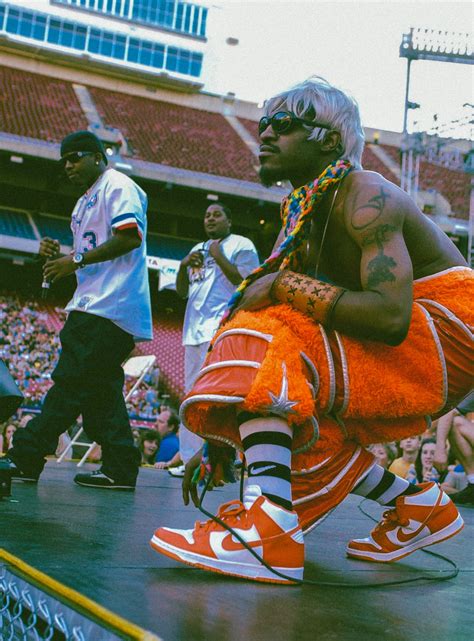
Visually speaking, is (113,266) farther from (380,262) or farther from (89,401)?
(380,262)

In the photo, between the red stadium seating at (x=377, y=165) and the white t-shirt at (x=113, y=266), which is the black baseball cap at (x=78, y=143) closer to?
the white t-shirt at (x=113, y=266)

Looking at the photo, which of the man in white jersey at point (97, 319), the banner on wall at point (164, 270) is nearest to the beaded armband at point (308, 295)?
the man in white jersey at point (97, 319)

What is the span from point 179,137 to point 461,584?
21.5 meters

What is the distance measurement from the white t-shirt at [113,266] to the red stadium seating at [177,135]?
55.1 feet

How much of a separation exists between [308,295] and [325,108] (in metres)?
0.46

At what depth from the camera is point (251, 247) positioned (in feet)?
15.0

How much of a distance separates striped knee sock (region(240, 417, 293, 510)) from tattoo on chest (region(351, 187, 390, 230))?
440mm

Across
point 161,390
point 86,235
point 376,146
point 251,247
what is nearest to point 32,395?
point 161,390

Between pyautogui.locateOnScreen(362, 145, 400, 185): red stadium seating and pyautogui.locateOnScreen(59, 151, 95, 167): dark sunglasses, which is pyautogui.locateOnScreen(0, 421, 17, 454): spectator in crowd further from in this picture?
pyautogui.locateOnScreen(362, 145, 400, 185): red stadium seating

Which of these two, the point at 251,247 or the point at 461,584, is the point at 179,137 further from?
the point at 461,584

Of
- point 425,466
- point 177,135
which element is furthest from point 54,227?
point 425,466

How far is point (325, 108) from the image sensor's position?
1758 millimetres

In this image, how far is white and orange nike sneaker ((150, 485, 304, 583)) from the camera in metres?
1.41

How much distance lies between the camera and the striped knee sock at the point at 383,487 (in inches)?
70.9
